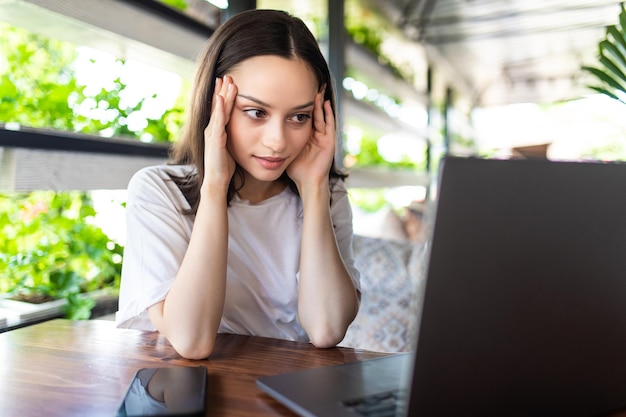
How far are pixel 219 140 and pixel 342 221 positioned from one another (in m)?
0.43

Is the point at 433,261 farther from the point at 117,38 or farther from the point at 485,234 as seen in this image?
the point at 117,38

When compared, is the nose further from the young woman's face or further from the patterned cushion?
the patterned cushion

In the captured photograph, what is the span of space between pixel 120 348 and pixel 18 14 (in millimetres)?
903

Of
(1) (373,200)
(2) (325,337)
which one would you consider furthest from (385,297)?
(1) (373,200)

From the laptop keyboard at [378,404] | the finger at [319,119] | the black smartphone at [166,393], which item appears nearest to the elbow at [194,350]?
the black smartphone at [166,393]

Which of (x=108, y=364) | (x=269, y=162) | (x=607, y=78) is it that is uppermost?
(x=607, y=78)

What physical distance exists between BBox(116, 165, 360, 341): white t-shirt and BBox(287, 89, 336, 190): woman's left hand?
0.14m

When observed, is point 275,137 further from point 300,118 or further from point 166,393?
point 166,393

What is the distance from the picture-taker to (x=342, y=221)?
151 cm

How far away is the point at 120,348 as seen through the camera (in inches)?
41.5

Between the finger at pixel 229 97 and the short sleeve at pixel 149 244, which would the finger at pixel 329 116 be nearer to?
the finger at pixel 229 97

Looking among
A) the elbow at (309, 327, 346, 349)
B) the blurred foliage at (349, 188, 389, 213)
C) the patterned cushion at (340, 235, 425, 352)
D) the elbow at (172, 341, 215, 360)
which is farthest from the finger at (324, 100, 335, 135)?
the blurred foliage at (349, 188, 389, 213)

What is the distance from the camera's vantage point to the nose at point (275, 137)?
123 centimetres

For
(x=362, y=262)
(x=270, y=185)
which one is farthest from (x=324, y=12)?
(x=270, y=185)
